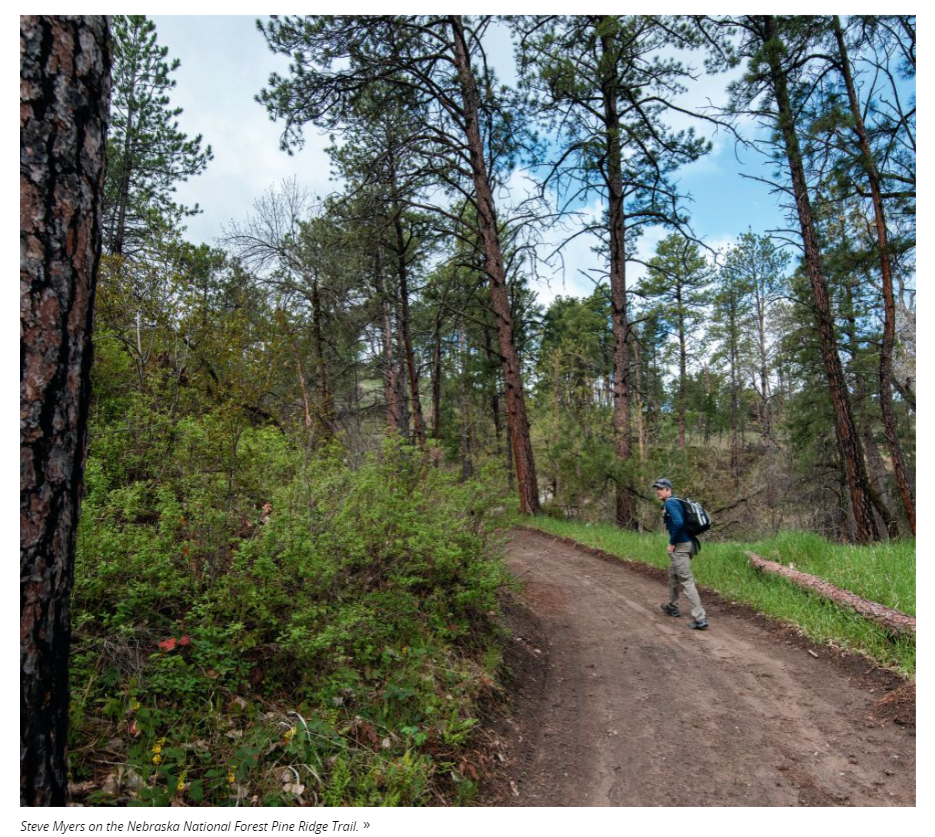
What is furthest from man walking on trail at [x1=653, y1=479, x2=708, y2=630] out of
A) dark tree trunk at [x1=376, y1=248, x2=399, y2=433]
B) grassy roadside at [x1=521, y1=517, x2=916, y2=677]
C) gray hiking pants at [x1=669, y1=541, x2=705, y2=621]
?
dark tree trunk at [x1=376, y1=248, x2=399, y2=433]

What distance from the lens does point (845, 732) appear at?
3.71 m

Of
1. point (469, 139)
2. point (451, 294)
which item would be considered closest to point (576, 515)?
point (451, 294)

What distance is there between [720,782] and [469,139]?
13542 mm

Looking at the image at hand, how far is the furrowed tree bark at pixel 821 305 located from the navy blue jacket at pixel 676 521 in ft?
21.2

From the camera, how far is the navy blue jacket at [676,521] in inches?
249

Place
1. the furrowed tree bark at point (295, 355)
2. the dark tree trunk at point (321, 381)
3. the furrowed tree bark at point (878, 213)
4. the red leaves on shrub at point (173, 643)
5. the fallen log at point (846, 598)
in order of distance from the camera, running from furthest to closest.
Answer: the dark tree trunk at point (321, 381)
the furrowed tree bark at point (878, 213)
the furrowed tree bark at point (295, 355)
the fallen log at point (846, 598)
the red leaves on shrub at point (173, 643)

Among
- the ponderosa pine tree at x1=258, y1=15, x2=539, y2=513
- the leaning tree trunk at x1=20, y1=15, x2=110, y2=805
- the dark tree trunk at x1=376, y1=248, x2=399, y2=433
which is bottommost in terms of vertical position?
the leaning tree trunk at x1=20, y1=15, x2=110, y2=805

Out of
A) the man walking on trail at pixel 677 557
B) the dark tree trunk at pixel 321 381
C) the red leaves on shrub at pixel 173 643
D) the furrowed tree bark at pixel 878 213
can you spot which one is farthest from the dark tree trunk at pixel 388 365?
the red leaves on shrub at pixel 173 643

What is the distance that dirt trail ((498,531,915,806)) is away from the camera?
10.4 ft

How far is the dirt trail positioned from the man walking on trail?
0.83ft

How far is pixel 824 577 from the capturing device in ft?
20.4

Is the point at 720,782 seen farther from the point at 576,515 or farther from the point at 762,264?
the point at 762,264

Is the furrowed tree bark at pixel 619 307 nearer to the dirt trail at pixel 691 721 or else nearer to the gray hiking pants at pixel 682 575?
the gray hiking pants at pixel 682 575

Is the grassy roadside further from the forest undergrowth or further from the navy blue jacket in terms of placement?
the forest undergrowth
